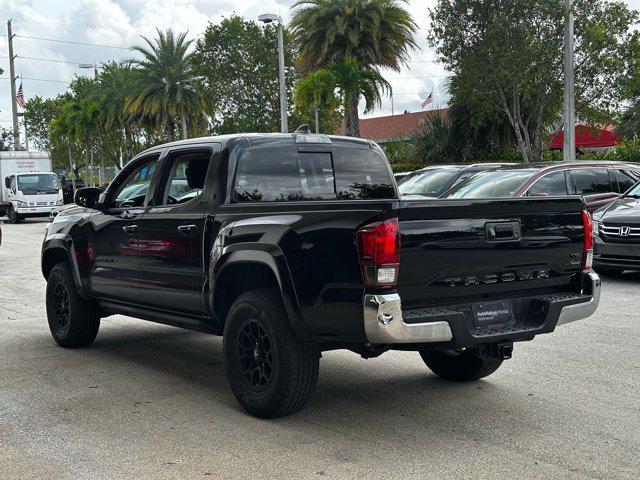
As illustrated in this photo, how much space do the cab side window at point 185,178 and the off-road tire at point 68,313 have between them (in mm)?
1646

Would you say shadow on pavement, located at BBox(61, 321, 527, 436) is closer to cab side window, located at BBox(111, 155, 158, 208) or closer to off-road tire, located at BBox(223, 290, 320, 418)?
→ off-road tire, located at BBox(223, 290, 320, 418)

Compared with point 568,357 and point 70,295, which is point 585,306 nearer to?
point 568,357

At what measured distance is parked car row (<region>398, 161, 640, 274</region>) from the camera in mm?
11789

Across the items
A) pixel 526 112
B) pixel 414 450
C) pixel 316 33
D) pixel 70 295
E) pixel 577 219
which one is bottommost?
pixel 414 450

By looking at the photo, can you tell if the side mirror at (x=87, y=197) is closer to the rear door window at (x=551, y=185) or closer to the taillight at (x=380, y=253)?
the taillight at (x=380, y=253)

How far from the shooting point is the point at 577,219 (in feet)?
17.9

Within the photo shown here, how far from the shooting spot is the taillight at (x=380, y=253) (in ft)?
15.1

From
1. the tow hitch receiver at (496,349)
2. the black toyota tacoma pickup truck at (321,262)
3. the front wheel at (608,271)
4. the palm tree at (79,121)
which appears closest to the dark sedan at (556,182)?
the front wheel at (608,271)

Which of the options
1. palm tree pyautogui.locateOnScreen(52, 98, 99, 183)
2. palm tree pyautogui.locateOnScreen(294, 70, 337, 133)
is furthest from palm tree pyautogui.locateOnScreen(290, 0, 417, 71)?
palm tree pyautogui.locateOnScreen(52, 98, 99, 183)

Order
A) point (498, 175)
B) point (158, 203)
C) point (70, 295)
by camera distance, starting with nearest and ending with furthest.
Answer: point (158, 203)
point (70, 295)
point (498, 175)

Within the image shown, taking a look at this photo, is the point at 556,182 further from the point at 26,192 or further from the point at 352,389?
the point at 26,192

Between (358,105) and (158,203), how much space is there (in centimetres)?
3063

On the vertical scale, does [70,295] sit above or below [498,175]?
below

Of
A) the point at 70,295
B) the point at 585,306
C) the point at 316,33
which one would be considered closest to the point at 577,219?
the point at 585,306
